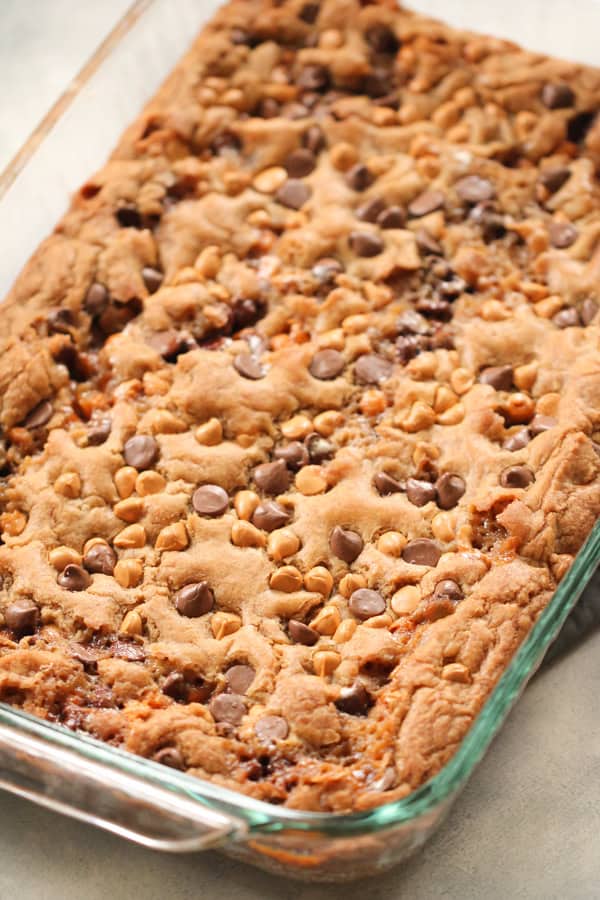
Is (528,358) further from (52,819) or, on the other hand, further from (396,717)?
(52,819)

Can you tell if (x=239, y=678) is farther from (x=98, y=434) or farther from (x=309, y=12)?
(x=309, y=12)

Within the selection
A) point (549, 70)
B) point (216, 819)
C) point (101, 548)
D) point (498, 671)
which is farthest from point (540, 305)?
point (216, 819)

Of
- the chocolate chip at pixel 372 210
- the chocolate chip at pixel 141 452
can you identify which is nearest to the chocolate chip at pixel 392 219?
the chocolate chip at pixel 372 210

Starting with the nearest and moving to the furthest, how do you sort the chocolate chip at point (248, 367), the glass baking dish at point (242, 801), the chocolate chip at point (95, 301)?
1. the glass baking dish at point (242, 801)
2. the chocolate chip at point (248, 367)
3. the chocolate chip at point (95, 301)

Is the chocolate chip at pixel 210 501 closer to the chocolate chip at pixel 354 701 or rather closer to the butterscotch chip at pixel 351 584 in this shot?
the butterscotch chip at pixel 351 584

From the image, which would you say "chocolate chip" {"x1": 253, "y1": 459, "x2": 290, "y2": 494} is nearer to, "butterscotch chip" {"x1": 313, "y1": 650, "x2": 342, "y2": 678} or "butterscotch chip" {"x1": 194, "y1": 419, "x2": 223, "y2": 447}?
"butterscotch chip" {"x1": 194, "y1": 419, "x2": 223, "y2": 447}
